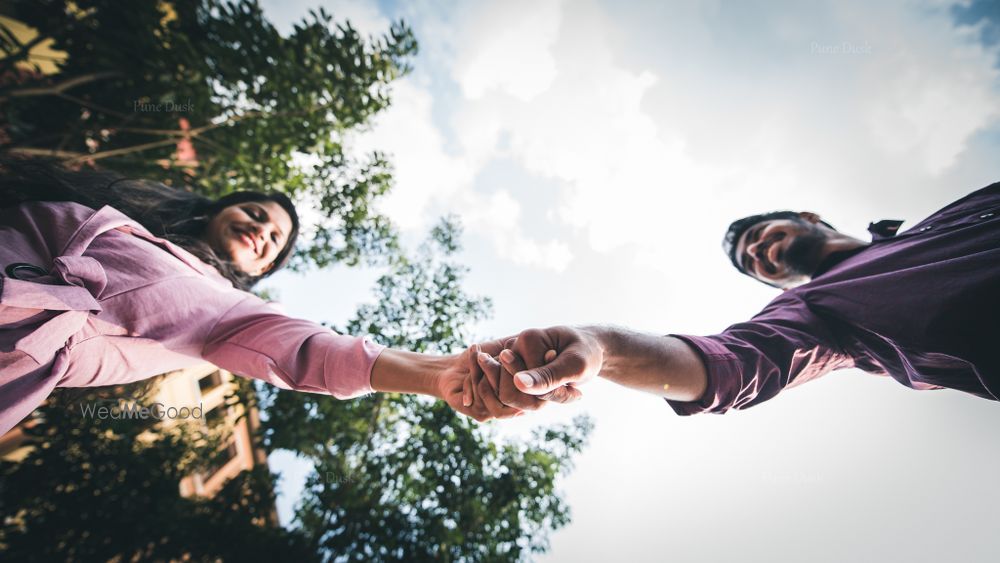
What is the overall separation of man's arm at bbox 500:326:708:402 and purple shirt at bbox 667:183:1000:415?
107 millimetres

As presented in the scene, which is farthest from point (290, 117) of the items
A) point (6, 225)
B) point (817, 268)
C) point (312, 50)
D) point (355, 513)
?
point (817, 268)

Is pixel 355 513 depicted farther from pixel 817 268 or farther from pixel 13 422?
pixel 817 268

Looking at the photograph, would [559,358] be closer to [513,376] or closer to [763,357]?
[513,376]

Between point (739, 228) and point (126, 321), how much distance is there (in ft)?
16.9

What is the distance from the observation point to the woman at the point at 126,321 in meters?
1.12

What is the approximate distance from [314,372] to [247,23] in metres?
5.25

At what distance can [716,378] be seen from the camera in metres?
1.80

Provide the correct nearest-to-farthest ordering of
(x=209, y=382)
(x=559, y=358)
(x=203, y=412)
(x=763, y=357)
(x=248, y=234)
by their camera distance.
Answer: (x=559, y=358)
(x=763, y=357)
(x=248, y=234)
(x=203, y=412)
(x=209, y=382)

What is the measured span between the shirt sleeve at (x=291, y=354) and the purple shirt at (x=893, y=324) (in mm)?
Answer: 1894

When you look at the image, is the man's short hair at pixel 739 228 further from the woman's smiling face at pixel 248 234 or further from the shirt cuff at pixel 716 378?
the woman's smiling face at pixel 248 234

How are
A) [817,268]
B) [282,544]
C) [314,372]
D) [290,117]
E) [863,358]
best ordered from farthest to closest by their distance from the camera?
[290,117] < [282,544] < [817,268] < [863,358] < [314,372]

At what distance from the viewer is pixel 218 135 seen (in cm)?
498

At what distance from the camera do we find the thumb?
145 cm

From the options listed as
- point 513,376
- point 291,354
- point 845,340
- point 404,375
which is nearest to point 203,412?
point 291,354
